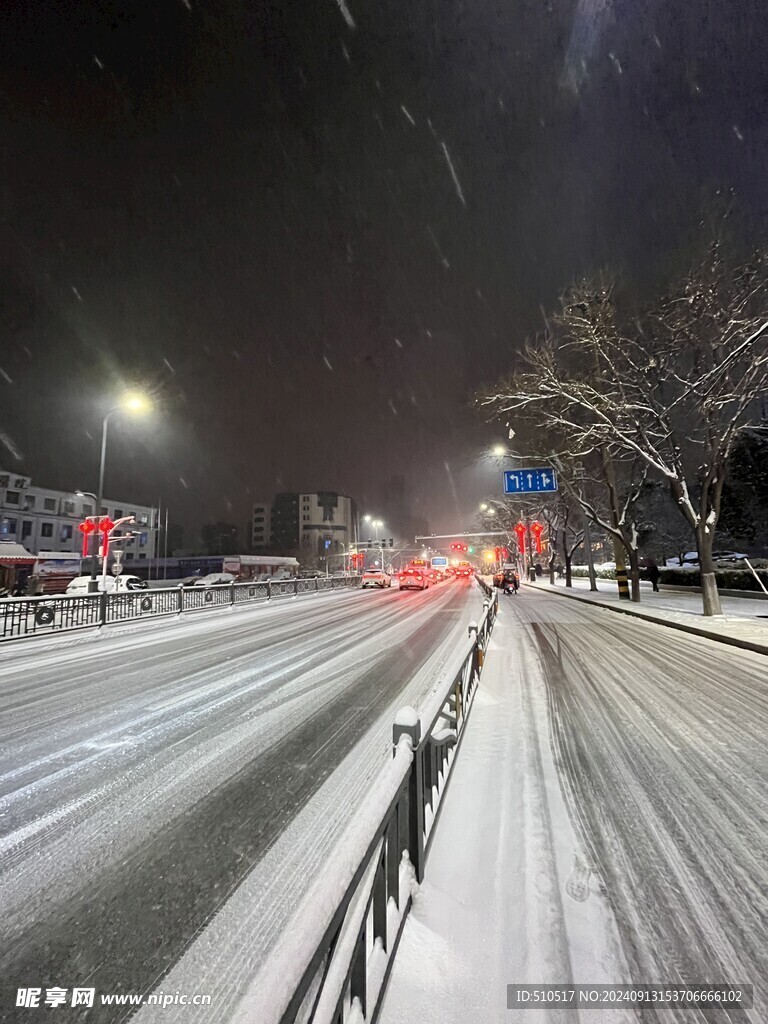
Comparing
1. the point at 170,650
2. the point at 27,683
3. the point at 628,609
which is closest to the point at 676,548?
the point at 628,609

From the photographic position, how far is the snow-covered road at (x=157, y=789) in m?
2.32

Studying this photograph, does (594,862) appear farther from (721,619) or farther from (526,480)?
(526,480)

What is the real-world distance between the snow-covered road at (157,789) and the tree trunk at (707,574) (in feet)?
35.1

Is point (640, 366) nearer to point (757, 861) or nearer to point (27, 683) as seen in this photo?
point (757, 861)

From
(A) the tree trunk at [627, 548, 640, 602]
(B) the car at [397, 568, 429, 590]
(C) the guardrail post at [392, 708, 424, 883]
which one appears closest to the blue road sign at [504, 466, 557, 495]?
(A) the tree trunk at [627, 548, 640, 602]

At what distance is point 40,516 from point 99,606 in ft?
178

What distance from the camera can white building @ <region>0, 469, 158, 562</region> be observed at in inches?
2101

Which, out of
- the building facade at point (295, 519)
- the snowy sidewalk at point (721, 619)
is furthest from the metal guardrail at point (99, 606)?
the building facade at point (295, 519)

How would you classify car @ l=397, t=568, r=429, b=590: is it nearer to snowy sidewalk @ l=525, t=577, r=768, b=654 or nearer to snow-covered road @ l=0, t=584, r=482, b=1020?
snowy sidewalk @ l=525, t=577, r=768, b=654

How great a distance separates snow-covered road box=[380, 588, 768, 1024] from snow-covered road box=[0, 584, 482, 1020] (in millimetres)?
867

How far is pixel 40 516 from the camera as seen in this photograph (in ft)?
186

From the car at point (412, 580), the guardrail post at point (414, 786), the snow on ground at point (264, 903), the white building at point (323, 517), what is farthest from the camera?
the white building at point (323, 517)

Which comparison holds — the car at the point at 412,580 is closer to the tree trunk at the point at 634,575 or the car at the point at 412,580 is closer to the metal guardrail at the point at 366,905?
the tree trunk at the point at 634,575

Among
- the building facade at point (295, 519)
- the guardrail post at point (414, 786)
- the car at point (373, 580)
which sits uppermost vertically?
the building facade at point (295, 519)
